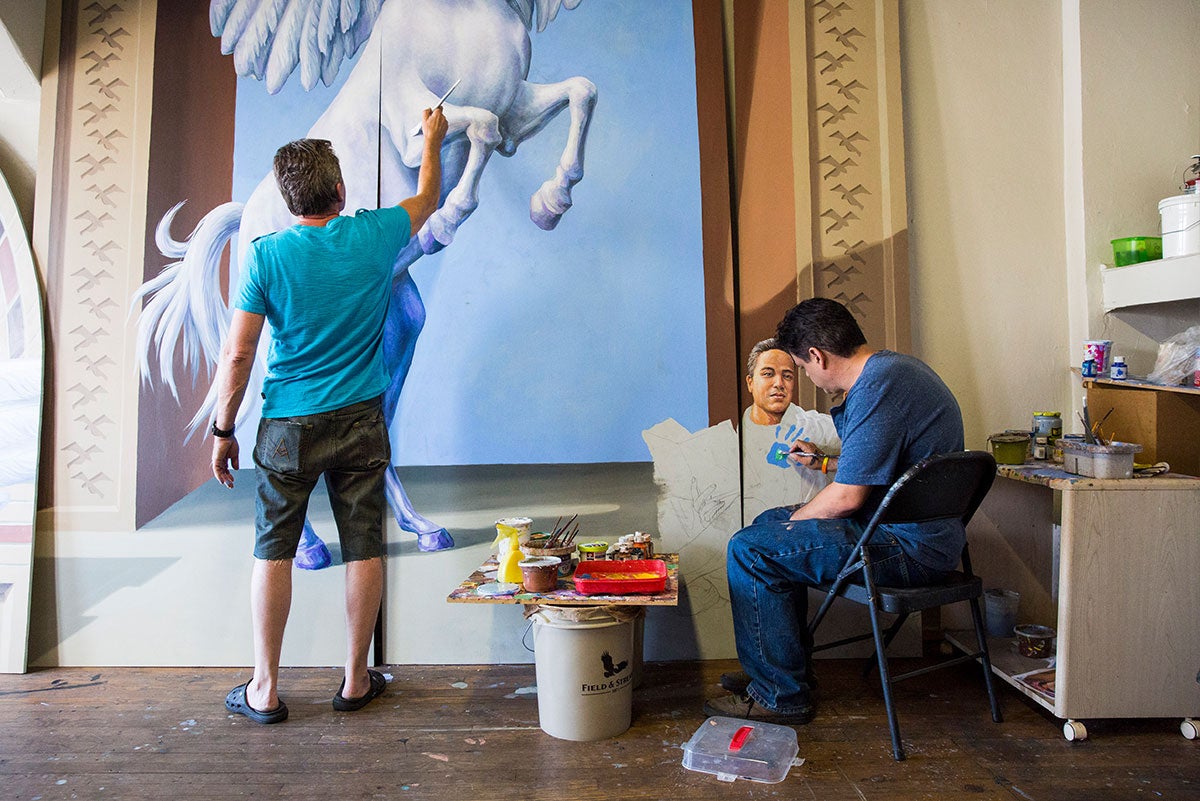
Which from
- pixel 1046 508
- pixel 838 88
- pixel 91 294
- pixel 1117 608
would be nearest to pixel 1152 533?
pixel 1117 608

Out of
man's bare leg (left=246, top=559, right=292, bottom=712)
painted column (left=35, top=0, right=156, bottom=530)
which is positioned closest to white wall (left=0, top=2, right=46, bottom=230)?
painted column (left=35, top=0, right=156, bottom=530)

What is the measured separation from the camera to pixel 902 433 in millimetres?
2092

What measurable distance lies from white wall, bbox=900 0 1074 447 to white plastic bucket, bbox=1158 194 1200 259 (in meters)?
0.33

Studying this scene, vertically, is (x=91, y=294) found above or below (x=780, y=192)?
below

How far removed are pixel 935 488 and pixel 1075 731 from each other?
84 cm

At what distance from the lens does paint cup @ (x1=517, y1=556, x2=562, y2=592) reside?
2225mm

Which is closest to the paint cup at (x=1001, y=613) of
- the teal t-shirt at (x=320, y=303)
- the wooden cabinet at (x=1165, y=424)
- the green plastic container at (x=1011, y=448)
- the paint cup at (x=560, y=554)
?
the green plastic container at (x=1011, y=448)

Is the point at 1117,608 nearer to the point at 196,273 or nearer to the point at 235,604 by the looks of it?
the point at 235,604

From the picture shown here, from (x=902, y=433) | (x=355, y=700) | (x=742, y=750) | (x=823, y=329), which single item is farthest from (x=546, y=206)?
(x=742, y=750)

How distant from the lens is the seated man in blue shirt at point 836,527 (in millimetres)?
2100

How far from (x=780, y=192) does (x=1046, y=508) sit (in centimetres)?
159

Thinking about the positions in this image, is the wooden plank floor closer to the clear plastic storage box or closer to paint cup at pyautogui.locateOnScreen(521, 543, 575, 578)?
the clear plastic storage box

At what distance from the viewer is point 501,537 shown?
2539 mm

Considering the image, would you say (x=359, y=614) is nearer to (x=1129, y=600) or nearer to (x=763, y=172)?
(x=763, y=172)
